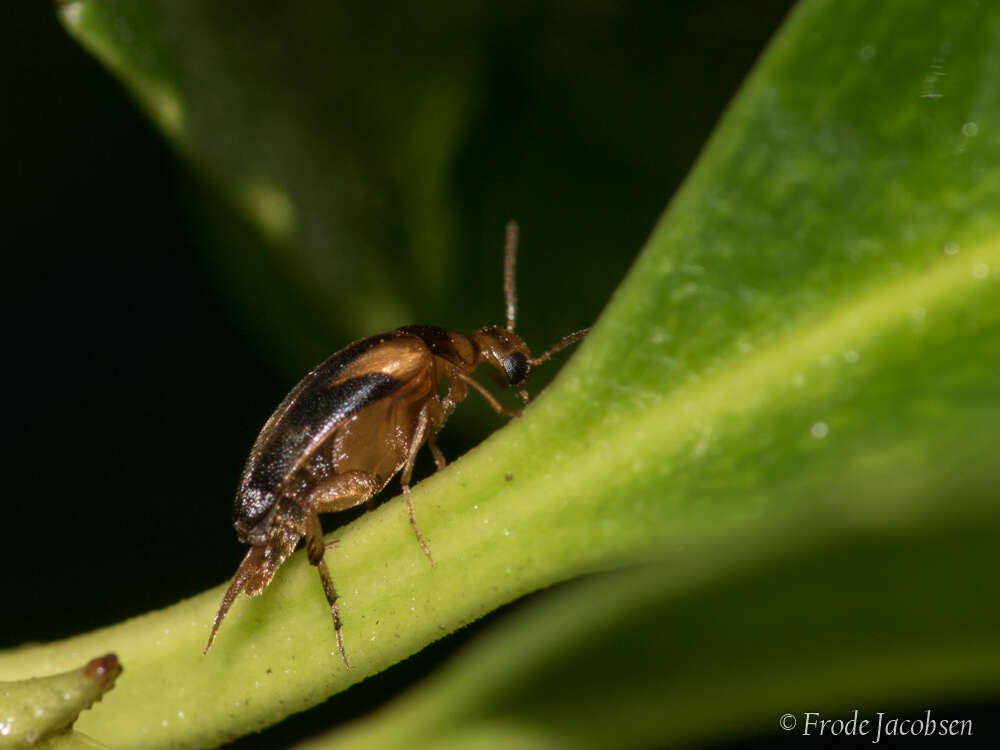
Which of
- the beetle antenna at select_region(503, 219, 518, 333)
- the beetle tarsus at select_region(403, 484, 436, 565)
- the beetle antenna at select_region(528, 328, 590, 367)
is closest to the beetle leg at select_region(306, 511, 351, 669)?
the beetle tarsus at select_region(403, 484, 436, 565)

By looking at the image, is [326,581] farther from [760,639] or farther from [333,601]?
[760,639]

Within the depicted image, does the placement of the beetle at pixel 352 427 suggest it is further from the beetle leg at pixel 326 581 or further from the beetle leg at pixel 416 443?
the beetle leg at pixel 326 581

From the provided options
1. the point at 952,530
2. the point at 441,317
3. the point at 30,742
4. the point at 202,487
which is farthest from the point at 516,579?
the point at 441,317

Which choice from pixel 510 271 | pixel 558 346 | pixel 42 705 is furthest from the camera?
pixel 558 346

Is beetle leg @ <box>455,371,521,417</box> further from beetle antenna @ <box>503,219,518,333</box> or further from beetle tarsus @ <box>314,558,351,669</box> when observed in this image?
beetle tarsus @ <box>314,558,351,669</box>

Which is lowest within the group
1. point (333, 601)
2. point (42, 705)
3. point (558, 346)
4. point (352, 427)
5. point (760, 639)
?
point (760, 639)

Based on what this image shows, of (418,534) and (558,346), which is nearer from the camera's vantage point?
(418,534)

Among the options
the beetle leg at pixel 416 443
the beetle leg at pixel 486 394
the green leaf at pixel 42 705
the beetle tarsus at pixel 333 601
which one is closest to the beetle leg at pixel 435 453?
the beetle leg at pixel 416 443

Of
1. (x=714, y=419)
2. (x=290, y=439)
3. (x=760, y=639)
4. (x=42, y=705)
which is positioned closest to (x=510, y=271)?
(x=290, y=439)
